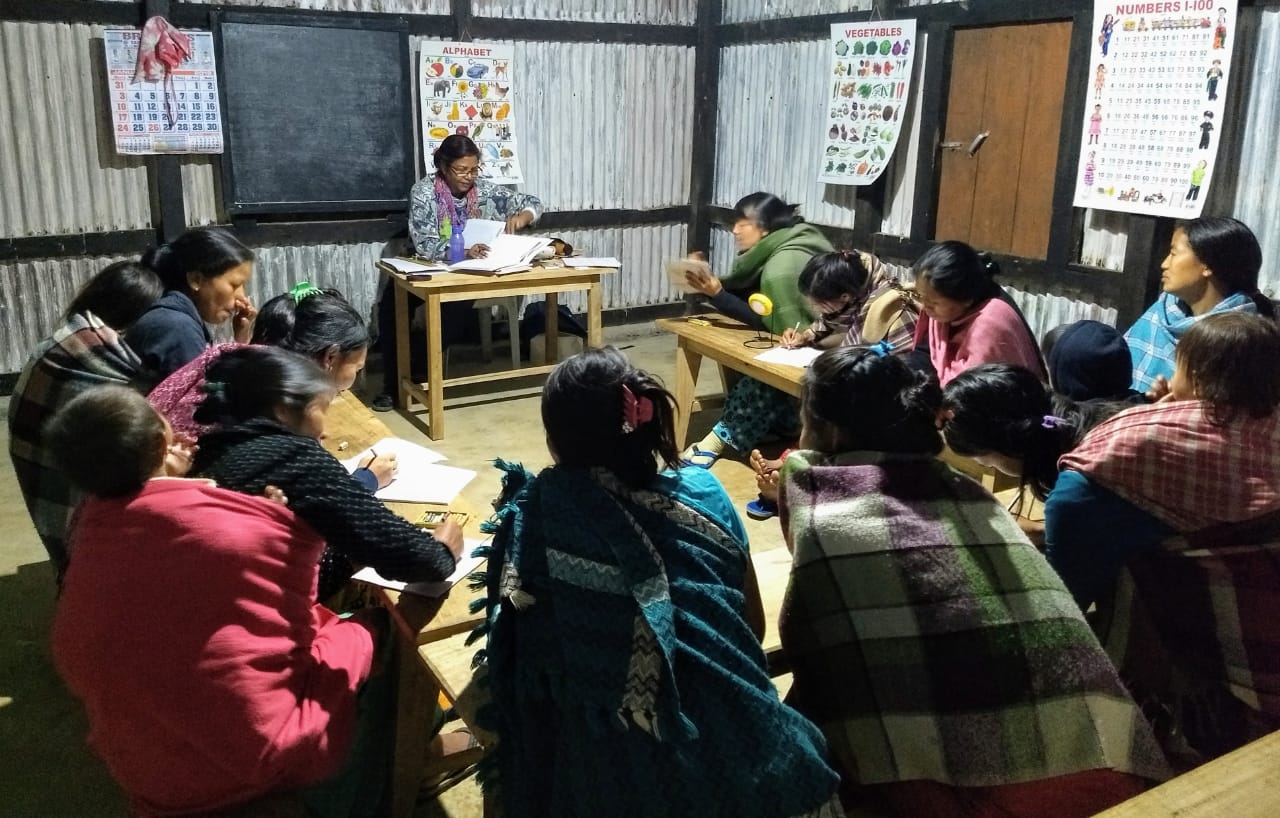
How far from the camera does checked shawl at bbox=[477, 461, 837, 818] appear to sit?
1285 millimetres

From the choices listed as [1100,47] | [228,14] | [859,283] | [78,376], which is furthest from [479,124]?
[78,376]

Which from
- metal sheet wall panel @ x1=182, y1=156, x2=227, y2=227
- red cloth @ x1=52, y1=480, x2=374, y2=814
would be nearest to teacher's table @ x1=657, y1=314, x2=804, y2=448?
red cloth @ x1=52, y1=480, x2=374, y2=814

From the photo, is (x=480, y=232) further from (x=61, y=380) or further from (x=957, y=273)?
(x=61, y=380)

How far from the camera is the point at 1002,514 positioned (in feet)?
4.95

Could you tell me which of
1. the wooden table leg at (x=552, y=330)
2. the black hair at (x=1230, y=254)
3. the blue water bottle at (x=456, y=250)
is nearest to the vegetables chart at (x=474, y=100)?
the wooden table leg at (x=552, y=330)

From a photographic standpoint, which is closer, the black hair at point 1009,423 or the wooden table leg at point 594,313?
the black hair at point 1009,423

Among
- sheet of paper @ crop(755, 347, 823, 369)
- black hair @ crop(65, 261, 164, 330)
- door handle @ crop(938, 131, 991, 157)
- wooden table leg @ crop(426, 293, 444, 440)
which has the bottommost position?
wooden table leg @ crop(426, 293, 444, 440)

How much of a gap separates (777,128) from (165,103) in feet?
10.7

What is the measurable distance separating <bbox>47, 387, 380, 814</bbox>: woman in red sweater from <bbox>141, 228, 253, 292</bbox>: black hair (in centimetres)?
131

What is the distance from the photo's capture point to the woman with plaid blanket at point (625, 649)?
4.22 ft

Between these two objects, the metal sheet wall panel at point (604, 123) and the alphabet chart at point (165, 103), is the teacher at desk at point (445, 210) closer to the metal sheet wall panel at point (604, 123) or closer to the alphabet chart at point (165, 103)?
the metal sheet wall panel at point (604, 123)

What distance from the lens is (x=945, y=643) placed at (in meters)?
A: 1.42

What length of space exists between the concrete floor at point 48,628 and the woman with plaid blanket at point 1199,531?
2.16ft

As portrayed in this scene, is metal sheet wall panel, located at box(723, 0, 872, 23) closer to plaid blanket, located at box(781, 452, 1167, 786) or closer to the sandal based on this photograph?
the sandal
